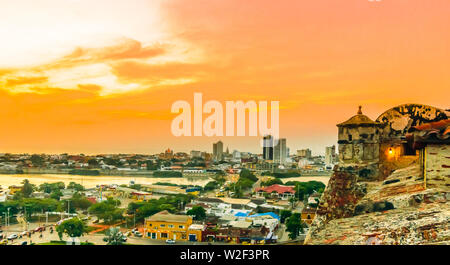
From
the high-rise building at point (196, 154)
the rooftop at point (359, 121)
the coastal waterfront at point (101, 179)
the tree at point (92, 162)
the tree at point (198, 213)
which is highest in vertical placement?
the rooftop at point (359, 121)

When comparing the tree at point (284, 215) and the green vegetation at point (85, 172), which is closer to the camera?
the tree at point (284, 215)

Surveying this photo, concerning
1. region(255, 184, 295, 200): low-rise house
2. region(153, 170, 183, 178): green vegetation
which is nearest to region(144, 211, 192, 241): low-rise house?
region(255, 184, 295, 200): low-rise house

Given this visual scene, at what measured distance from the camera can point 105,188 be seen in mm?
24812

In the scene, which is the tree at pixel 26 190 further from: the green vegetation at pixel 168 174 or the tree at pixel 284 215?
the tree at pixel 284 215

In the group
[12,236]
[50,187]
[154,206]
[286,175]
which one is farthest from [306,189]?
[50,187]

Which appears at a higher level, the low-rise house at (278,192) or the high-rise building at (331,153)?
the high-rise building at (331,153)

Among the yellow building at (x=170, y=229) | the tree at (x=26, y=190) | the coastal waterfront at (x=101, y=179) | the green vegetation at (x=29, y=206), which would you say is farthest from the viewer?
the coastal waterfront at (x=101, y=179)

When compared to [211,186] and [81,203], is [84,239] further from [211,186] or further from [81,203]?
[211,186]

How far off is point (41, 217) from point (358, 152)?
16593mm

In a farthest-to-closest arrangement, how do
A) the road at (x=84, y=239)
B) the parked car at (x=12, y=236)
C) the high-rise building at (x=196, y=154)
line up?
the high-rise building at (x=196, y=154)
the parked car at (x=12, y=236)
the road at (x=84, y=239)

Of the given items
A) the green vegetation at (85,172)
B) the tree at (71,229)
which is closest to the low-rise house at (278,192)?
the tree at (71,229)

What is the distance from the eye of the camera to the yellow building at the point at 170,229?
11508 mm

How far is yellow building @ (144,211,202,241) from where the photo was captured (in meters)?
11.5

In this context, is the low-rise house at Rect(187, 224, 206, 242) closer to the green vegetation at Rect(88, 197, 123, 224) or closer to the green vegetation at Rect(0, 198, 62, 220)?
the green vegetation at Rect(88, 197, 123, 224)
